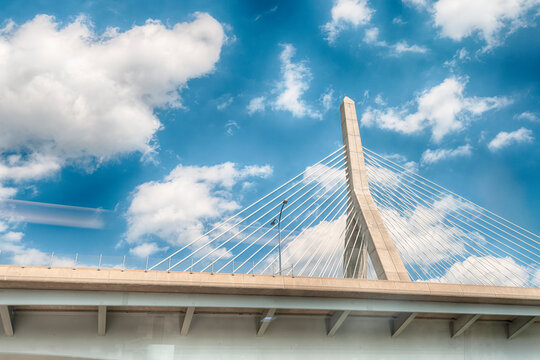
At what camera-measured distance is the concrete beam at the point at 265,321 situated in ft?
55.3

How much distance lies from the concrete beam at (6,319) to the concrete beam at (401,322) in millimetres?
13362

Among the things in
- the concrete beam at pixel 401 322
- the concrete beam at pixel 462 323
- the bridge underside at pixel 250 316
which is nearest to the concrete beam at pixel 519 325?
the bridge underside at pixel 250 316

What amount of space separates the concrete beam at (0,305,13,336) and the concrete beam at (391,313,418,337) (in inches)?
526

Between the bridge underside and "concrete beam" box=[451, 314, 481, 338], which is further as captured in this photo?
"concrete beam" box=[451, 314, 481, 338]

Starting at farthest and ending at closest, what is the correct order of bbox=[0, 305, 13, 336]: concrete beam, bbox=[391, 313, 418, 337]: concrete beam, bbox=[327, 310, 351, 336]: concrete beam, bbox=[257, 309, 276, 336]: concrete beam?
bbox=[391, 313, 418, 337]: concrete beam → bbox=[327, 310, 351, 336]: concrete beam → bbox=[257, 309, 276, 336]: concrete beam → bbox=[0, 305, 13, 336]: concrete beam

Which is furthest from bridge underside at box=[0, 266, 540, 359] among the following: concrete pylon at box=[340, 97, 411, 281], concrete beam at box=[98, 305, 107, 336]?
concrete pylon at box=[340, 97, 411, 281]

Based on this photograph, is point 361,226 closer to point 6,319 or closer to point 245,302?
A: point 245,302

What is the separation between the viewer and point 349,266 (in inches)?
1000

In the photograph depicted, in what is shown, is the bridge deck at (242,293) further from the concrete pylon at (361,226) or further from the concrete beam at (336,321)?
the concrete pylon at (361,226)

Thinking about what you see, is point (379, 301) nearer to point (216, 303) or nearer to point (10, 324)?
point (216, 303)

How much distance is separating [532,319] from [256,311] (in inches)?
449

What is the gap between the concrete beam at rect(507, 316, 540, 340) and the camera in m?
19.8

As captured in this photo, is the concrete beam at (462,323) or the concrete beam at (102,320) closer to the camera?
the concrete beam at (102,320)

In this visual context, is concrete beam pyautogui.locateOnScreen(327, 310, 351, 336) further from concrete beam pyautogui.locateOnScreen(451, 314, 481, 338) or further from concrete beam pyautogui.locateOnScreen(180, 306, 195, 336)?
concrete beam pyautogui.locateOnScreen(180, 306, 195, 336)
